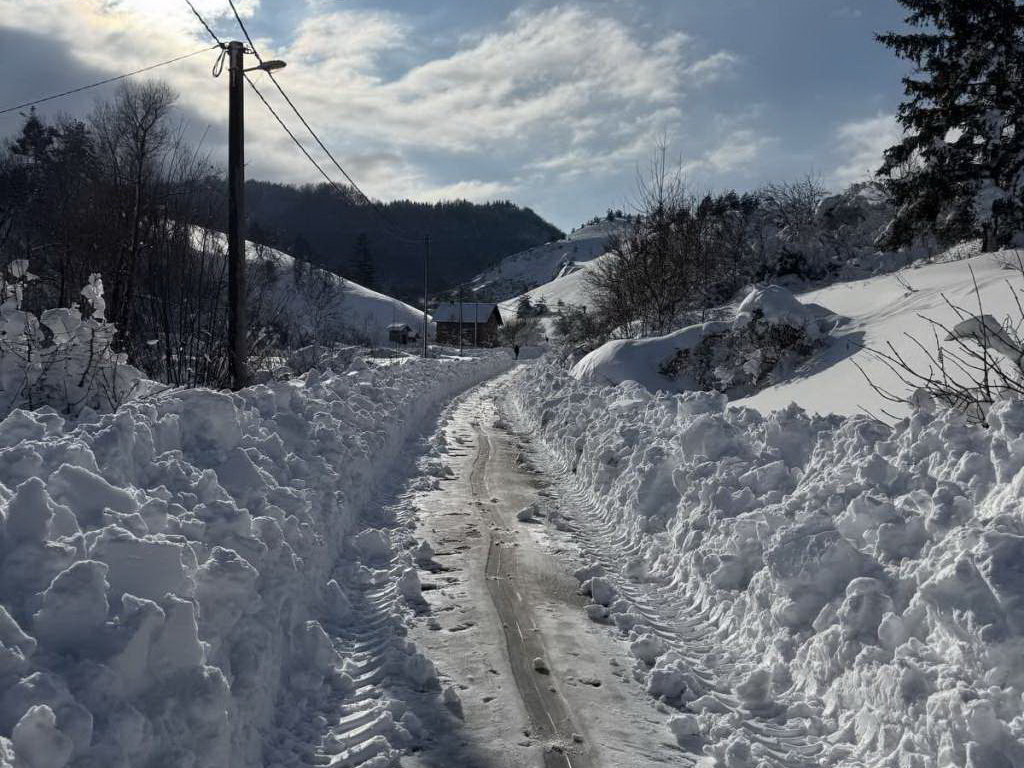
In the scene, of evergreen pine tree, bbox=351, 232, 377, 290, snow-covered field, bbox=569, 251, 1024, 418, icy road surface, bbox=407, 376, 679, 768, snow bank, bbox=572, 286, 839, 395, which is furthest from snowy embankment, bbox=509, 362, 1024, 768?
evergreen pine tree, bbox=351, 232, 377, 290

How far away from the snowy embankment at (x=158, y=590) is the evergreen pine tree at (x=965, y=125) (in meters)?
20.0

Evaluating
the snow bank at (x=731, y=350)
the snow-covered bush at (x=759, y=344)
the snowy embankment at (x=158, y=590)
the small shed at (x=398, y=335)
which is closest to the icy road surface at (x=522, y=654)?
the snowy embankment at (x=158, y=590)

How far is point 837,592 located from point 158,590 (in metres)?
3.97

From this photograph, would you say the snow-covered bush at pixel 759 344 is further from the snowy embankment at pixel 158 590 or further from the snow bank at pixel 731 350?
the snowy embankment at pixel 158 590

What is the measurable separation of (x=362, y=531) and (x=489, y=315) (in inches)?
3402

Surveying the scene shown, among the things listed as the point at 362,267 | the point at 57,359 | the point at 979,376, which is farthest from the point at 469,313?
the point at 57,359

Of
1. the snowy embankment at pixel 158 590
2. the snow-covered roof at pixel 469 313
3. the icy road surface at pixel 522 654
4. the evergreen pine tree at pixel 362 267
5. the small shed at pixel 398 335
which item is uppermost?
the evergreen pine tree at pixel 362 267

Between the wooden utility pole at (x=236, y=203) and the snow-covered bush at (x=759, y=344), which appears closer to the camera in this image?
the wooden utility pole at (x=236, y=203)

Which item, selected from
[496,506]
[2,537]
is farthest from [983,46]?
[2,537]

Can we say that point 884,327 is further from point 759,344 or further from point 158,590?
point 158,590

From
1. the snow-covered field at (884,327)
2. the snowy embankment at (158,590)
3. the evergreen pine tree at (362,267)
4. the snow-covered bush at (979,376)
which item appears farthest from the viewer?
the evergreen pine tree at (362,267)

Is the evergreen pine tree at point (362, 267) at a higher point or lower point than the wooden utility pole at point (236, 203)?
higher

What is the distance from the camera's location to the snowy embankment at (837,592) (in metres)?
3.47

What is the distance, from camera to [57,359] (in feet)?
21.1
